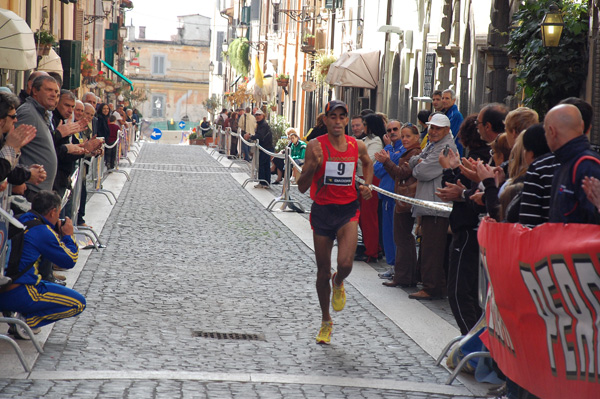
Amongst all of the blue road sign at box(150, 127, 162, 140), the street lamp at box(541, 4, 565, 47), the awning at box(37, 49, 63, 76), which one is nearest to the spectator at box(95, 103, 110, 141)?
the awning at box(37, 49, 63, 76)

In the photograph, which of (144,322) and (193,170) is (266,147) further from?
(144,322)

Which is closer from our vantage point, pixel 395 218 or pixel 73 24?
pixel 395 218

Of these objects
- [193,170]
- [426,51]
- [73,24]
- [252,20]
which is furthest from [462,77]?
[252,20]

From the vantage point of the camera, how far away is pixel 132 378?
6250 millimetres

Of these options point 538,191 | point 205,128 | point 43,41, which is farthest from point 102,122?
point 205,128

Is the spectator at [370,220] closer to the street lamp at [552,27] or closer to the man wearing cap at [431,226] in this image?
the man wearing cap at [431,226]

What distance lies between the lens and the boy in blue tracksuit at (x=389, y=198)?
11.1 m

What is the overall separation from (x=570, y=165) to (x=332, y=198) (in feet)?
9.89

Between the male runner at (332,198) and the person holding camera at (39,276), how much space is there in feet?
6.07

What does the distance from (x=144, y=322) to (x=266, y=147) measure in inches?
621

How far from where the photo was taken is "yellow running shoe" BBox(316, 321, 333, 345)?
7.66 meters

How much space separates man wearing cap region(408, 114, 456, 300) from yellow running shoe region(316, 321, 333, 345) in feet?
7.58

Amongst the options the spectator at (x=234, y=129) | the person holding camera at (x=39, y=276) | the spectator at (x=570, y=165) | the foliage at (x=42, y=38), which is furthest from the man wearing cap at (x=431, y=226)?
the spectator at (x=234, y=129)

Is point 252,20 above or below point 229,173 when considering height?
above
